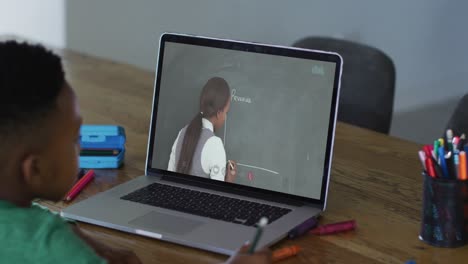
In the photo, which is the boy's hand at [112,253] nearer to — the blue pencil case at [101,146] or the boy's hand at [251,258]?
the boy's hand at [251,258]

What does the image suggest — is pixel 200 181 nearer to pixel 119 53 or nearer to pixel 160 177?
pixel 160 177

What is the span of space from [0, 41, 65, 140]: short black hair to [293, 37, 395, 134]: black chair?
55.0 inches

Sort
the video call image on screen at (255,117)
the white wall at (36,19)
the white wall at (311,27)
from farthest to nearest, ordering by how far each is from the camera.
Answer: the white wall at (36,19) → the white wall at (311,27) → the video call image on screen at (255,117)

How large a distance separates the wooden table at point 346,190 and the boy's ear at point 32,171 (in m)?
0.27

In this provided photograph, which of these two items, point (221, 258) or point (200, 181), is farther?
point (200, 181)

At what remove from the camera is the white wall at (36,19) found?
3457 millimetres

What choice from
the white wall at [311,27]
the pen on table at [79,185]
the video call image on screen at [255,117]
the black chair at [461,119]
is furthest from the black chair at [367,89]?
the pen on table at [79,185]

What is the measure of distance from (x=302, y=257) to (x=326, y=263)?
39 mm


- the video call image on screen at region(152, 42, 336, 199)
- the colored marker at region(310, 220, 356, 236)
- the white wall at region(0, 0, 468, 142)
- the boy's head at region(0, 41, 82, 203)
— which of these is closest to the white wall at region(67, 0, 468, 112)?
the white wall at region(0, 0, 468, 142)

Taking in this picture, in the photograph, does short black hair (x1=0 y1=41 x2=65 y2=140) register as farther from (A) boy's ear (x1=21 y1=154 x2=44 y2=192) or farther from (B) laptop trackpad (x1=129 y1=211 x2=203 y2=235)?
(B) laptop trackpad (x1=129 y1=211 x2=203 y2=235)

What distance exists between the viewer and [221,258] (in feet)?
Answer: 3.82

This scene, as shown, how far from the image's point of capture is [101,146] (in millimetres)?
1548

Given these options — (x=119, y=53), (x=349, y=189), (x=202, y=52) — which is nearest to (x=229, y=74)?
(x=202, y=52)

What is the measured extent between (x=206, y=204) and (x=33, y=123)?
0.48 metres
